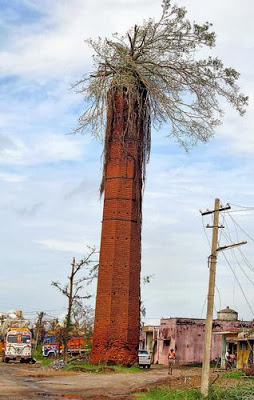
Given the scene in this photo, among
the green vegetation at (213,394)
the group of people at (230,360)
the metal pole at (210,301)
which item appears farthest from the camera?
the group of people at (230,360)

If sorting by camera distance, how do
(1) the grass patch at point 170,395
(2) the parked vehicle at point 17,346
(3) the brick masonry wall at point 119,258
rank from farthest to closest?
(2) the parked vehicle at point 17,346 < (3) the brick masonry wall at point 119,258 < (1) the grass patch at point 170,395

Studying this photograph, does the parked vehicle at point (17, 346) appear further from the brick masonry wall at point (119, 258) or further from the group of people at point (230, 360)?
the group of people at point (230, 360)

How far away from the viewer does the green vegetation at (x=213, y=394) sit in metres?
19.5

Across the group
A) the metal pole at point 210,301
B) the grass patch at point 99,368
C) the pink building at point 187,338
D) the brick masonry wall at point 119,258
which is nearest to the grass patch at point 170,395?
the metal pole at point 210,301

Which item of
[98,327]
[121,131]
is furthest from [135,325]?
[121,131]

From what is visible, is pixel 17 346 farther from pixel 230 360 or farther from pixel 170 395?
pixel 170 395

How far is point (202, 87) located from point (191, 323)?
2645 centimetres

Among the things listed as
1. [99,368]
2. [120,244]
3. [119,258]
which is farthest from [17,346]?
[120,244]

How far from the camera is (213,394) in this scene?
65.4 feet

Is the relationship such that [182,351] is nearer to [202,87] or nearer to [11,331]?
[11,331]

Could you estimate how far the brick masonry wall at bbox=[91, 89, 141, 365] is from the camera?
33594 mm

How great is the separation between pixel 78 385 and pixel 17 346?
20.7 metres

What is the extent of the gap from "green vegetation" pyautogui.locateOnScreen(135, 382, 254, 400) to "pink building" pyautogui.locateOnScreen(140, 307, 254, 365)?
31.0 m

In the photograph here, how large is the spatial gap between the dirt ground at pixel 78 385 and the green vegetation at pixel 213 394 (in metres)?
0.90
